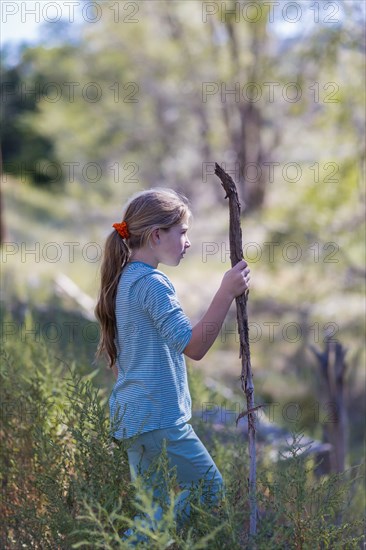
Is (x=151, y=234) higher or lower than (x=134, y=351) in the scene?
higher

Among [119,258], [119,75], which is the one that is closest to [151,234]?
[119,258]

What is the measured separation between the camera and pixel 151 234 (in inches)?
119

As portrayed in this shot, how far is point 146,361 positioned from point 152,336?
0.29ft

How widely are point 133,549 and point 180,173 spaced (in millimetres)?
26348

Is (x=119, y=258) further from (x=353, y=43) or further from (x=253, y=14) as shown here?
(x=253, y=14)

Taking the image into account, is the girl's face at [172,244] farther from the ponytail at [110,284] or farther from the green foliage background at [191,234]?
the green foliage background at [191,234]

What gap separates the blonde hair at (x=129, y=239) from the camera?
3029 millimetres

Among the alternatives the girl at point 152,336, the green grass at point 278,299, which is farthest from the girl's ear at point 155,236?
the green grass at point 278,299

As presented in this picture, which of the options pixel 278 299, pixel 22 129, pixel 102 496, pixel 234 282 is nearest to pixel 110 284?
pixel 234 282

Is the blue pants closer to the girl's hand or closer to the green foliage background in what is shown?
the green foliage background

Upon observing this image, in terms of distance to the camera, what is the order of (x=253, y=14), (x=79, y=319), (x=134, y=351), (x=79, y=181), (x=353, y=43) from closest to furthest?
(x=134, y=351) < (x=79, y=319) < (x=353, y=43) < (x=253, y=14) < (x=79, y=181)

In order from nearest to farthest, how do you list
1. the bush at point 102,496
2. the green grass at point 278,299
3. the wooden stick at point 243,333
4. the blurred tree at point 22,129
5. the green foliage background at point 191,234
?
1. the bush at point 102,496
2. the wooden stick at point 243,333
3. the green foliage background at point 191,234
4. the green grass at point 278,299
5. the blurred tree at point 22,129

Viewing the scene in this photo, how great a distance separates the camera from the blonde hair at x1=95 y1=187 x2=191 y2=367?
303 centimetres

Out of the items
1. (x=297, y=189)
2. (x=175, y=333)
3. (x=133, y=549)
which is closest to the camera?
(x=133, y=549)
